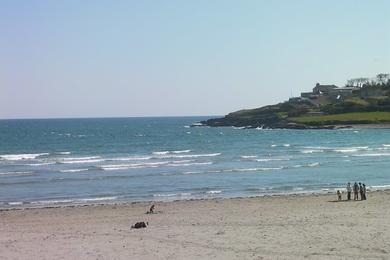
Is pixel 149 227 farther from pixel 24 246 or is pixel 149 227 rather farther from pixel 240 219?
pixel 24 246

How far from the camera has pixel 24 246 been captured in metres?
17.4

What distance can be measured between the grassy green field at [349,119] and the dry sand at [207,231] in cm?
10474

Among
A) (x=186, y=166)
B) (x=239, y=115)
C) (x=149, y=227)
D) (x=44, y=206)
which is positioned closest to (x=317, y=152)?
(x=186, y=166)

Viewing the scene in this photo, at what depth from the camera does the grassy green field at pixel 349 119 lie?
424ft

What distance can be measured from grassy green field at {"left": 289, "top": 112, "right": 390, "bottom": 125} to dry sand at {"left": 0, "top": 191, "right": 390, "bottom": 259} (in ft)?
344

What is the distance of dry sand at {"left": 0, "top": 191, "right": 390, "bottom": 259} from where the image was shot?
15.8m

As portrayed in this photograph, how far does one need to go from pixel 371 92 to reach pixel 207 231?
489 feet

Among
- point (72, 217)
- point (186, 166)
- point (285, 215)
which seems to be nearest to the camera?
point (285, 215)

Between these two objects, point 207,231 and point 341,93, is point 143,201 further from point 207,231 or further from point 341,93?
point 341,93

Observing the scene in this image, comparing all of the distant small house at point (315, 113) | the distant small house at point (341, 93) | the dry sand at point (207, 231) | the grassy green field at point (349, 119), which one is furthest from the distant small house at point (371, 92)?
the dry sand at point (207, 231)

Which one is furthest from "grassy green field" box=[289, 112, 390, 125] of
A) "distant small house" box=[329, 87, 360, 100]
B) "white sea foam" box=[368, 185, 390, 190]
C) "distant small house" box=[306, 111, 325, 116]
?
"white sea foam" box=[368, 185, 390, 190]

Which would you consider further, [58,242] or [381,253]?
[58,242]

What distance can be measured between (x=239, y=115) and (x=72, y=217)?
153 metres

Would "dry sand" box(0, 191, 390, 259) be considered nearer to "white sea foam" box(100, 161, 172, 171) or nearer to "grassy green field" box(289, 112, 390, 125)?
"white sea foam" box(100, 161, 172, 171)
